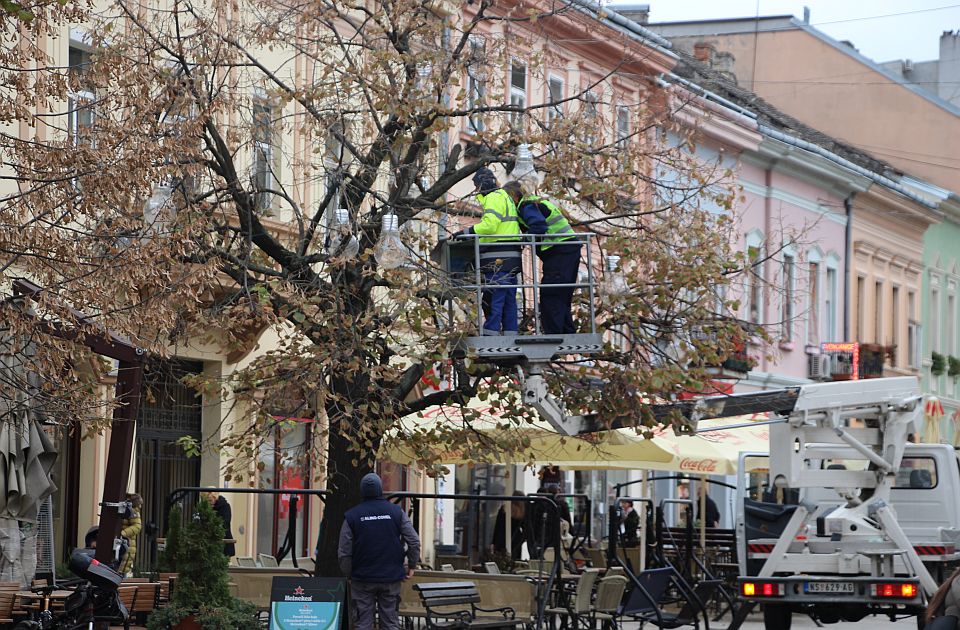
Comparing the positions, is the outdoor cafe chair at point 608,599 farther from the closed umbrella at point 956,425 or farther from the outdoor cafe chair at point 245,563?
the closed umbrella at point 956,425

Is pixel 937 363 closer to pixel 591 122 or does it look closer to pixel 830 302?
pixel 830 302

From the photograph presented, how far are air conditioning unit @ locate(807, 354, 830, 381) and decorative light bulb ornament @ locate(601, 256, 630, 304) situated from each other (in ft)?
97.7

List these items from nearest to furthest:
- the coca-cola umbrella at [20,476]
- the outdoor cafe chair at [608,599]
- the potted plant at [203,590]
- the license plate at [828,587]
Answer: the coca-cola umbrella at [20,476]
the potted plant at [203,590]
the license plate at [828,587]
the outdoor cafe chair at [608,599]

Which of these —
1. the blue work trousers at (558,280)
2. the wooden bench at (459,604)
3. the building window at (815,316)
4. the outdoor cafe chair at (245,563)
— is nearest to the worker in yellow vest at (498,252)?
the blue work trousers at (558,280)

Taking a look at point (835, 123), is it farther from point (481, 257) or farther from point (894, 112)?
point (481, 257)

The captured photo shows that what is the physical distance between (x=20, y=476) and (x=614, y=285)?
5.72 metres

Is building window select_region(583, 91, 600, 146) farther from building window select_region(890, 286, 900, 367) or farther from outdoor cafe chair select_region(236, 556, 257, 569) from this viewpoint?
building window select_region(890, 286, 900, 367)

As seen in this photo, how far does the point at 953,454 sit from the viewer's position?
19.6 meters

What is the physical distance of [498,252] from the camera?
596 inches

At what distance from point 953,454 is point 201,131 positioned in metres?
9.18

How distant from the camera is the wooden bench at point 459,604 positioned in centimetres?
1719

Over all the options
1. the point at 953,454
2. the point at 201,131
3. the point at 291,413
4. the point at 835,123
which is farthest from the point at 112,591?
the point at 835,123

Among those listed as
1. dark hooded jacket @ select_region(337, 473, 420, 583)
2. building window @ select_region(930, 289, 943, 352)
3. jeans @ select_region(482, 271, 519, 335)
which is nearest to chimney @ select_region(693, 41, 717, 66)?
building window @ select_region(930, 289, 943, 352)

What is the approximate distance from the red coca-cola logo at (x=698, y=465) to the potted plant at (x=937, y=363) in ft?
106
